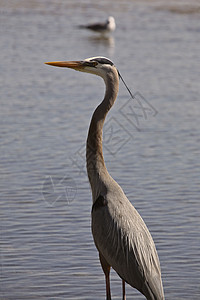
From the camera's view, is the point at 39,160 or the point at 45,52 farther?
the point at 45,52

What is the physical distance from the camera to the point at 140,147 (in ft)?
36.5

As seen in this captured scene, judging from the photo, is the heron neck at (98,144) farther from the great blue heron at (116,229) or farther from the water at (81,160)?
the water at (81,160)

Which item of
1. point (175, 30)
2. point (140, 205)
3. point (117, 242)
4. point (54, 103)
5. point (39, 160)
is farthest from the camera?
point (175, 30)

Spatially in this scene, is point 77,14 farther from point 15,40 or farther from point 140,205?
point 140,205

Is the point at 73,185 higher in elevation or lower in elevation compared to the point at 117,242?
lower

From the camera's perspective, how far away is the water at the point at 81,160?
6.82 metres

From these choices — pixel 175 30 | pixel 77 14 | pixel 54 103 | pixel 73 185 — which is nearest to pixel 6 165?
pixel 73 185

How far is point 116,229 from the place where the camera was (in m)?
5.70

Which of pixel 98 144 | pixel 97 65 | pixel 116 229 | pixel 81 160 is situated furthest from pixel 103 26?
pixel 116 229

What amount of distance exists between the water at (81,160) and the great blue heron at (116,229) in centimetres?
75

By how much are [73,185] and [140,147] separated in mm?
2068

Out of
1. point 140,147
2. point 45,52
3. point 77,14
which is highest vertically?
point 140,147

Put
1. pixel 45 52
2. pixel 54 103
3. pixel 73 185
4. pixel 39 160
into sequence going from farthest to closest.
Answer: pixel 45 52
pixel 54 103
pixel 39 160
pixel 73 185

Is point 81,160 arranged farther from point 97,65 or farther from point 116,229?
point 116,229
